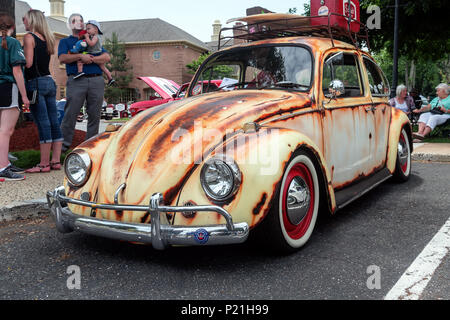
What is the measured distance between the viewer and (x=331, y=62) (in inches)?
165

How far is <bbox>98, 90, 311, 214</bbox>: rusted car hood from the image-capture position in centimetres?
289

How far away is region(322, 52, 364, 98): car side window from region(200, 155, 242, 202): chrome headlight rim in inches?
61.7

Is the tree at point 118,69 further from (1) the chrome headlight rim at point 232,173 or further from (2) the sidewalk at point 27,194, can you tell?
(1) the chrome headlight rim at point 232,173

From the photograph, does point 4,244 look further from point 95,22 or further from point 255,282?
point 95,22

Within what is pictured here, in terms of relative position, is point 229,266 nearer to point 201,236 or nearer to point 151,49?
point 201,236

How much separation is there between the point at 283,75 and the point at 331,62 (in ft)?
1.69

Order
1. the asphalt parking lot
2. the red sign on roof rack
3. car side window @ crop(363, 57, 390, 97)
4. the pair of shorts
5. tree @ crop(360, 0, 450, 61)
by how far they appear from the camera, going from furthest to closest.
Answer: tree @ crop(360, 0, 450, 61) < the pair of shorts < car side window @ crop(363, 57, 390, 97) < the red sign on roof rack < the asphalt parking lot

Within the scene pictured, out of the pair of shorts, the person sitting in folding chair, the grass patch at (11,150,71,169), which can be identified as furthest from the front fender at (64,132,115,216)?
the person sitting in folding chair

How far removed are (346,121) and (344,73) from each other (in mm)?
660

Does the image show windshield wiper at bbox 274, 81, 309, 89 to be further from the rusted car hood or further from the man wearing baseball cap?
the man wearing baseball cap

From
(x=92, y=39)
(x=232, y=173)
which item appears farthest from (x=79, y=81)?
(x=232, y=173)

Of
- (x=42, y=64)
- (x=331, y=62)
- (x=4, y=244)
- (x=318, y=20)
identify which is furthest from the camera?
(x=42, y=64)

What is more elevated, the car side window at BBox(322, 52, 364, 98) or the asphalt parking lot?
the car side window at BBox(322, 52, 364, 98)

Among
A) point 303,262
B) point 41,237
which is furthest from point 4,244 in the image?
point 303,262
